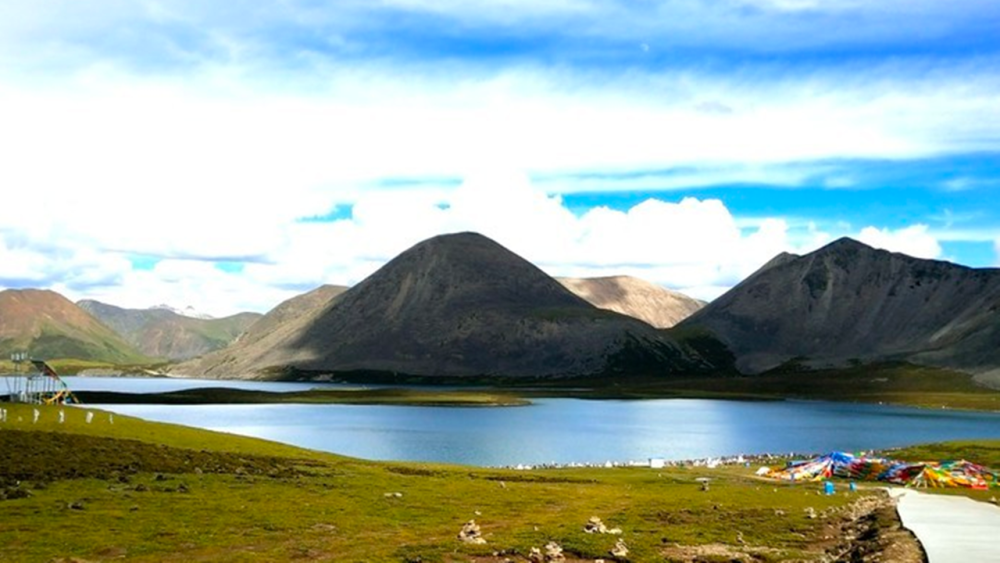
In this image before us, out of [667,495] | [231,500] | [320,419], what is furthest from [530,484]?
[320,419]

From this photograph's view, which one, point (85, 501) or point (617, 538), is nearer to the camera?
point (617, 538)

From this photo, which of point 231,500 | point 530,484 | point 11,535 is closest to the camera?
point 11,535

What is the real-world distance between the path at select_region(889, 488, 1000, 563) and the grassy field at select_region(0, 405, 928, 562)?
6.12 feet

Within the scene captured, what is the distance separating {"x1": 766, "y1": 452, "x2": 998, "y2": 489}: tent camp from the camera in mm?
77688

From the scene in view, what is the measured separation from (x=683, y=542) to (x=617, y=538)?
333cm

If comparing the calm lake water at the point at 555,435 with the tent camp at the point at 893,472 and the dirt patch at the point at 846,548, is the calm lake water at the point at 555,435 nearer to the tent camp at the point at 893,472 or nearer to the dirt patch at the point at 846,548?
the tent camp at the point at 893,472

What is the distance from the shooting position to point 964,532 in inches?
1721

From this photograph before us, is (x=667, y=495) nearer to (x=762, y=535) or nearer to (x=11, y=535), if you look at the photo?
(x=762, y=535)

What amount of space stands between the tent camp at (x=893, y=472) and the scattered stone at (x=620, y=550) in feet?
158

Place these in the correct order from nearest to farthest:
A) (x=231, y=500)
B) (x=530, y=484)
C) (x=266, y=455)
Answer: (x=231, y=500) < (x=530, y=484) < (x=266, y=455)

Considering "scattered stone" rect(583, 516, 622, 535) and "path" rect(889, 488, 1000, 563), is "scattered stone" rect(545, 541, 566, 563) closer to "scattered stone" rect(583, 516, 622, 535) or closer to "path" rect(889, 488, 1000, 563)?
"scattered stone" rect(583, 516, 622, 535)

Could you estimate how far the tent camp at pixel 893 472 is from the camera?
77688 mm

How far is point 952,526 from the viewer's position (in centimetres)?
4672

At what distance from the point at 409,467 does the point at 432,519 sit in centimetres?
3225
